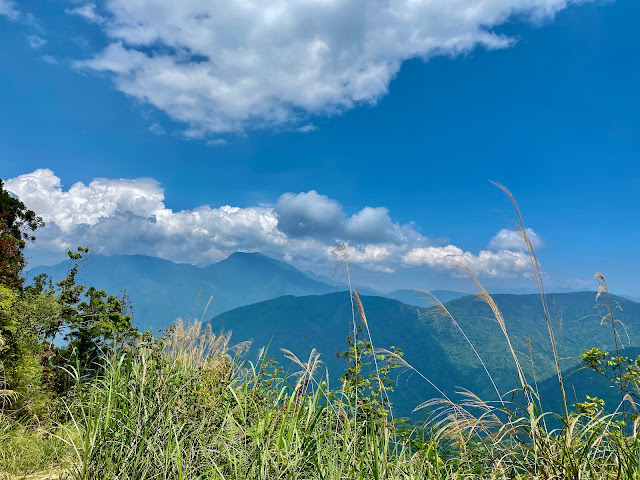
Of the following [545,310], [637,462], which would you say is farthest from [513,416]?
[545,310]

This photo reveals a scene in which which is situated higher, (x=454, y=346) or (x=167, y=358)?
(x=167, y=358)

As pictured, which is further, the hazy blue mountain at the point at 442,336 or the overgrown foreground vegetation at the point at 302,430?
the hazy blue mountain at the point at 442,336

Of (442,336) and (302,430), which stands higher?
(302,430)

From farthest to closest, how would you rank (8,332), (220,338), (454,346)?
(454,346) → (8,332) → (220,338)

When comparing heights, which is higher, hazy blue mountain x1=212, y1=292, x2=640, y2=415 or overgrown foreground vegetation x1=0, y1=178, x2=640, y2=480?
overgrown foreground vegetation x1=0, y1=178, x2=640, y2=480

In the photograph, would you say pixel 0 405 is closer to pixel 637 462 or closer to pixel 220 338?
pixel 220 338

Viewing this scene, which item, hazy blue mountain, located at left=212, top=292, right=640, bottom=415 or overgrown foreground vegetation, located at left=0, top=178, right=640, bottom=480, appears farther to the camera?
→ hazy blue mountain, located at left=212, top=292, right=640, bottom=415

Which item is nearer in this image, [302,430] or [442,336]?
[302,430]

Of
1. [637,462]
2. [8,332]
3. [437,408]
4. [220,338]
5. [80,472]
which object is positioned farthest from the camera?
[8,332]

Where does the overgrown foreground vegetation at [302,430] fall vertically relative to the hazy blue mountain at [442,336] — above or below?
above

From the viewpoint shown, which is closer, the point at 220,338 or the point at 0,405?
the point at 220,338

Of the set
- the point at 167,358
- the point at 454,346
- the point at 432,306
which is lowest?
the point at 454,346

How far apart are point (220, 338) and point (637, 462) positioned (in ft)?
13.4

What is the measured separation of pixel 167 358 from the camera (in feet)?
12.5
